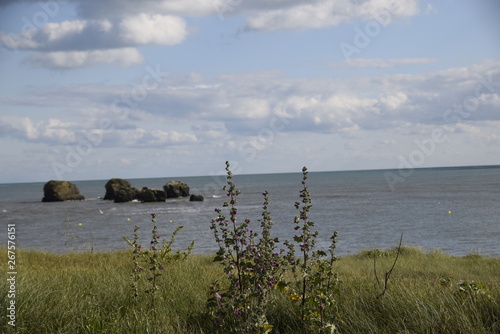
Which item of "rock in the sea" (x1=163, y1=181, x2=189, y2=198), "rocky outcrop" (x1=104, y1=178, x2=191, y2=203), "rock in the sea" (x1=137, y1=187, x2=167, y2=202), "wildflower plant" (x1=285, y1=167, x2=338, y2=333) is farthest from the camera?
"rock in the sea" (x1=163, y1=181, x2=189, y2=198)

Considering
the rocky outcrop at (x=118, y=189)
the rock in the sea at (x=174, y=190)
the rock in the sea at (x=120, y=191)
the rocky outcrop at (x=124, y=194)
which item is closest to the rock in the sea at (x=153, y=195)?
the rocky outcrop at (x=124, y=194)

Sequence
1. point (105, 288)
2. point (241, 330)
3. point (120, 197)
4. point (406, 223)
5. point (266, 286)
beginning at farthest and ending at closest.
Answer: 1. point (120, 197)
2. point (406, 223)
3. point (105, 288)
4. point (266, 286)
5. point (241, 330)

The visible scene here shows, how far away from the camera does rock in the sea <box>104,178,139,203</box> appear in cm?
7744

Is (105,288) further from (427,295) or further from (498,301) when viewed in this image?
(498,301)

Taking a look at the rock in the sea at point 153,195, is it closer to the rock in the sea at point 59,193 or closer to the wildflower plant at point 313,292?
the rock in the sea at point 59,193

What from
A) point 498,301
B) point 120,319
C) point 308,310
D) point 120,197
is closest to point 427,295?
point 498,301

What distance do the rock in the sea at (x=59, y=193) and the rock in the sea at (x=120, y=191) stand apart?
20.7ft

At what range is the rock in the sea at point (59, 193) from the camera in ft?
278

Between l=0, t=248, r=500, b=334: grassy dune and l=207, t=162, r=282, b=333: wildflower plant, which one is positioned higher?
l=207, t=162, r=282, b=333: wildflower plant

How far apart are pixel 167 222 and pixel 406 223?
18.7 m

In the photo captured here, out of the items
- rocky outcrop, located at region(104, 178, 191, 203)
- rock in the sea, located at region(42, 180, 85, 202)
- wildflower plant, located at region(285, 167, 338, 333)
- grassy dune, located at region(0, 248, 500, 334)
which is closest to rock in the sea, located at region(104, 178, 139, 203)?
rocky outcrop, located at region(104, 178, 191, 203)

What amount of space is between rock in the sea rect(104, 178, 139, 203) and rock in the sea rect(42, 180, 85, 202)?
20.7 ft

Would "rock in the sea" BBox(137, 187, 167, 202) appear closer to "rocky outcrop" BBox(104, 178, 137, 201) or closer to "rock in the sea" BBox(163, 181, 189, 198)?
"rocky outcrop" BBox(104, 178, 137, 201)

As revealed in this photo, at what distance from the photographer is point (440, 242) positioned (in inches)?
1131
